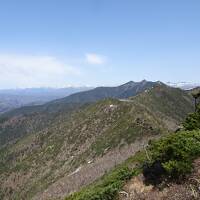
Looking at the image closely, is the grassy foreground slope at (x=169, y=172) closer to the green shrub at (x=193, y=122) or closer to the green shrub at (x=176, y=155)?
the green shrub at (x=176, y=155)

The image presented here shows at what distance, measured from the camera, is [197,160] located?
3875 centimetres

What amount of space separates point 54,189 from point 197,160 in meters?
163

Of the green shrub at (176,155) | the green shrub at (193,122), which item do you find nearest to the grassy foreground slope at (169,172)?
the green shrub at (176,155)

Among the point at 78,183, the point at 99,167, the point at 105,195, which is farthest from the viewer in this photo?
the point at 99,167

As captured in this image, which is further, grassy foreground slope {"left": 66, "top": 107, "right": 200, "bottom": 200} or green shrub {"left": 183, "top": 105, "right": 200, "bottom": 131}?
green shrub {"left": 183, "top": 105, "right": 200, "bottom": 131}

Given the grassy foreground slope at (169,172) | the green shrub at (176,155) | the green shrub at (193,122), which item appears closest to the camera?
the grassy foreground slope at (169,172)

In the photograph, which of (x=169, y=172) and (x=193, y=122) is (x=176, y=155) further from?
(x=193, y=122)

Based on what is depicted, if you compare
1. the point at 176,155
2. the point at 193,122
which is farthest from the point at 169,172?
the point at 193,122

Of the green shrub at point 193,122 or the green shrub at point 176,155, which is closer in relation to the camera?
the green shrub at point 176,155

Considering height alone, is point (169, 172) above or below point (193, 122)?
below

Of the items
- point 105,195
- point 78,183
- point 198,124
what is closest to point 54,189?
point 78,183

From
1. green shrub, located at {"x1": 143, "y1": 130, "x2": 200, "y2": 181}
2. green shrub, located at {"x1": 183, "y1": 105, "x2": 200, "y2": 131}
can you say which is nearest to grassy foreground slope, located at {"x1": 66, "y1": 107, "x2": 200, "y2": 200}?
green shrub, located at {"x1": 143, "y1": 130, "x2": 200, "y2": 181}

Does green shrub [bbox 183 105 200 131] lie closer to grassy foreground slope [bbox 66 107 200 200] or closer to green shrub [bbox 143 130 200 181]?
grassy foreground slope [bbox 66 107 200 200]

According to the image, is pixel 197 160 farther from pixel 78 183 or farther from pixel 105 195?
pixel 78 183
